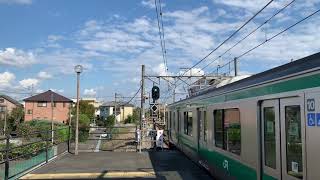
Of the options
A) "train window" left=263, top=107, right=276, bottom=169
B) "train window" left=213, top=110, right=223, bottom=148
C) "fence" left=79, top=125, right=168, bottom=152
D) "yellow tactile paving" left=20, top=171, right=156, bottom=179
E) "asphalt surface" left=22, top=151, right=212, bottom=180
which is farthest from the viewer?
"fence" left=79, top=125, right=168, bottom=152

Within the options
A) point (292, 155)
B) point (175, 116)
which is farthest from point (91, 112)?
point (292, 155)

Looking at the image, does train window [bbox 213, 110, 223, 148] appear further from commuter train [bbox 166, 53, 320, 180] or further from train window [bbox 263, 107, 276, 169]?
train window [bbox 263, 107, 276, 169]

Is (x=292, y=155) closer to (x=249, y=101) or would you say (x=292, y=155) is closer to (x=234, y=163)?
(x=249, y=101)

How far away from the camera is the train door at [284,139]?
630cm

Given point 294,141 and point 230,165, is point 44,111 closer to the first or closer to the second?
point 230,165

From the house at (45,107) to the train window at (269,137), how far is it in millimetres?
84573

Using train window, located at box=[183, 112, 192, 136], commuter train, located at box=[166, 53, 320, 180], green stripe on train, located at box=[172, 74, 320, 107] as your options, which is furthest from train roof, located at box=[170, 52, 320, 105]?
train window, located at box=[183, 112, 192, 136]

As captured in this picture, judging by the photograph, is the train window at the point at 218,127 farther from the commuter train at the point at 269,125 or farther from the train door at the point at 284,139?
the train door at the point at 284,139

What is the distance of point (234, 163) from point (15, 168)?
625 cm

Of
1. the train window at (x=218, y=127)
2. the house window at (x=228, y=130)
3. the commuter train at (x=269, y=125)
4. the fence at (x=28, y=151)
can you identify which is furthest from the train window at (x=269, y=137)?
the fence at (x=28, y=151)

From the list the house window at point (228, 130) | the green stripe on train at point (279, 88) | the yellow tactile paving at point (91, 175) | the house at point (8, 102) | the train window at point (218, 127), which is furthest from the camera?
the house at point (8, 102)

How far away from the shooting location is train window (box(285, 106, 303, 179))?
20.7 feet

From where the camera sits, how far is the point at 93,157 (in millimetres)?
18594

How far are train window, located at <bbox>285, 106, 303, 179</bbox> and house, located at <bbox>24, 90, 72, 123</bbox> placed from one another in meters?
85.6
